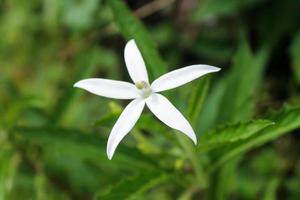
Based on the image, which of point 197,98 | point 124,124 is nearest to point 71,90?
point 197,98

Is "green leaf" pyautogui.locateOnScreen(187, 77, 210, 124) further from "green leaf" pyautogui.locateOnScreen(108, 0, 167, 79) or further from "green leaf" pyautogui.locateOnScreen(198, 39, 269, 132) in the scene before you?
"green leaf" pyautogui.locateOnScreen(198, 39, 269, 132)

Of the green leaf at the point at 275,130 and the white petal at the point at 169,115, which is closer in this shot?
the white petal at the point at 169,115

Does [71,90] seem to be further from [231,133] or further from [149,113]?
[231,133]

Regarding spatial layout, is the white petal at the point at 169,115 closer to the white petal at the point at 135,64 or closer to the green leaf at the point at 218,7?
the white petal at the point at 135,64

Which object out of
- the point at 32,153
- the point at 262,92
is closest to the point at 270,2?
the point at 262,92

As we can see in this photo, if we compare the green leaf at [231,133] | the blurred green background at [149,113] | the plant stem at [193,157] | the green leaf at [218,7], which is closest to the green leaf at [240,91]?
the blurred green background at [149,113]

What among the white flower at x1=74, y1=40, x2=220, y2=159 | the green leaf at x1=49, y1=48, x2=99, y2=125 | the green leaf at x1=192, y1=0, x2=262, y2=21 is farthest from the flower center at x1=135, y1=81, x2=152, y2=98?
the green leaf at x1=192, y1=0, x2=262, y2=21
